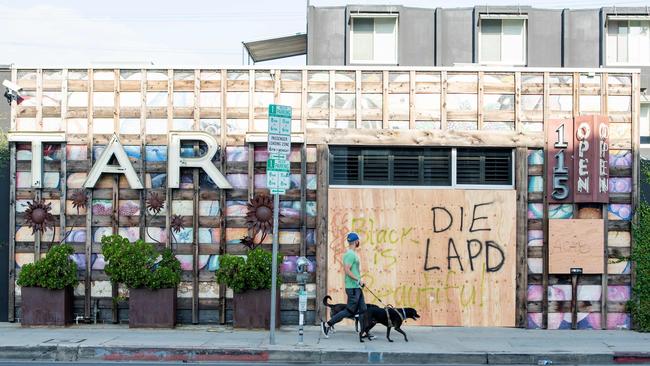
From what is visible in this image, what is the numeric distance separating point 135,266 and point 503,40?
17.0m

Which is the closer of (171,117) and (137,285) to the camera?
(137,285)

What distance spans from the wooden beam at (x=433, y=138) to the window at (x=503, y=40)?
39.6ft

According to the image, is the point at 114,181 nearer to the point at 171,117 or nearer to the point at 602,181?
the point at 171,117

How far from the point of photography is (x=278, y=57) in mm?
28688

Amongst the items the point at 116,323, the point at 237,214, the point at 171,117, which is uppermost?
the point at 171,117

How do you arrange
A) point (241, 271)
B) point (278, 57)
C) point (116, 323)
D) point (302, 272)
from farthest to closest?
1. point (278, 57)
2. point (116, 323)
3. point (241, 271)
4. point (302, 272)

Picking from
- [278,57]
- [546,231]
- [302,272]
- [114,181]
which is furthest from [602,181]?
[278,57]

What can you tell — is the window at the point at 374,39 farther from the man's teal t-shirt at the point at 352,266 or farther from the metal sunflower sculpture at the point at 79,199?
the man's teal t-shirt at the point at 352,266

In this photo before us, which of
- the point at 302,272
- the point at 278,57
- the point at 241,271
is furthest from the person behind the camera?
the point at 278,57

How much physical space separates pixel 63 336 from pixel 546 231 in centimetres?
901

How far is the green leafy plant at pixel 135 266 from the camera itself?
14.0m

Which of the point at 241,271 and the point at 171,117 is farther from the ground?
the point at 171,117

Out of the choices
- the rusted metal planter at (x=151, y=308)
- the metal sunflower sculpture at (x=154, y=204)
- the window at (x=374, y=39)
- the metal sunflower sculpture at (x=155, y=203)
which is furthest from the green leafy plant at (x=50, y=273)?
the window at (x=374, y=39)

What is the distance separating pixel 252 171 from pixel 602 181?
6.69m
